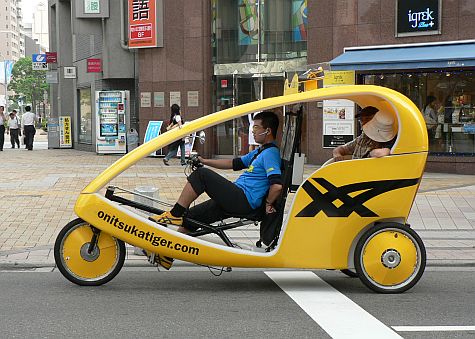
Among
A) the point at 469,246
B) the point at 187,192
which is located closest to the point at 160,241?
the point at 187,192

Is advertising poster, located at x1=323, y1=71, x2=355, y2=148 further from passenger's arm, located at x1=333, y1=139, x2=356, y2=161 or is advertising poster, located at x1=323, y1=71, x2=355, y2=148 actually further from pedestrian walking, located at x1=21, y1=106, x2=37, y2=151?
pedestrian walking, located at x1=21, y1=106, x2=37, y2=151

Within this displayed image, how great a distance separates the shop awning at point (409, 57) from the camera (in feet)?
57.3

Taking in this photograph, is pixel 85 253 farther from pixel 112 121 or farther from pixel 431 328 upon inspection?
pixel 112 121

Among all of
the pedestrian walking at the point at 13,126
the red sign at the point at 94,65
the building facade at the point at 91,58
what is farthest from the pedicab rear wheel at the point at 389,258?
the pedestrian walking at the point at 13,126

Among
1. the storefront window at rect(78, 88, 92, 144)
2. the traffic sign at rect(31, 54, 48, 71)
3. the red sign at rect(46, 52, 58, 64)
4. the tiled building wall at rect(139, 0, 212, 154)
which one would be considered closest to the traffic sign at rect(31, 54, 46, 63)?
the traffic sign at rect(31, 54, 48, 71)

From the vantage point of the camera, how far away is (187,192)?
7172 millimetres

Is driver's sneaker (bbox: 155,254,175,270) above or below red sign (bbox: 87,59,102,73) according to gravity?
below

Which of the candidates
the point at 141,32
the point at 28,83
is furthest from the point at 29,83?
the point at 141,32

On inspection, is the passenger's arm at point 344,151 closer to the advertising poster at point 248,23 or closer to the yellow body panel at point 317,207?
the yellow body panel at point 317,207

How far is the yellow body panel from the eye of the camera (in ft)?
22.9

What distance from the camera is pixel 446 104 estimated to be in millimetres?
18703

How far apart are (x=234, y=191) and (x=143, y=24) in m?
17.3

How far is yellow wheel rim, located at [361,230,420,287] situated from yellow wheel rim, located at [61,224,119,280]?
225 centimetres

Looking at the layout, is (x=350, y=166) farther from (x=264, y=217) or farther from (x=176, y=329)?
(x=176, y=329)
